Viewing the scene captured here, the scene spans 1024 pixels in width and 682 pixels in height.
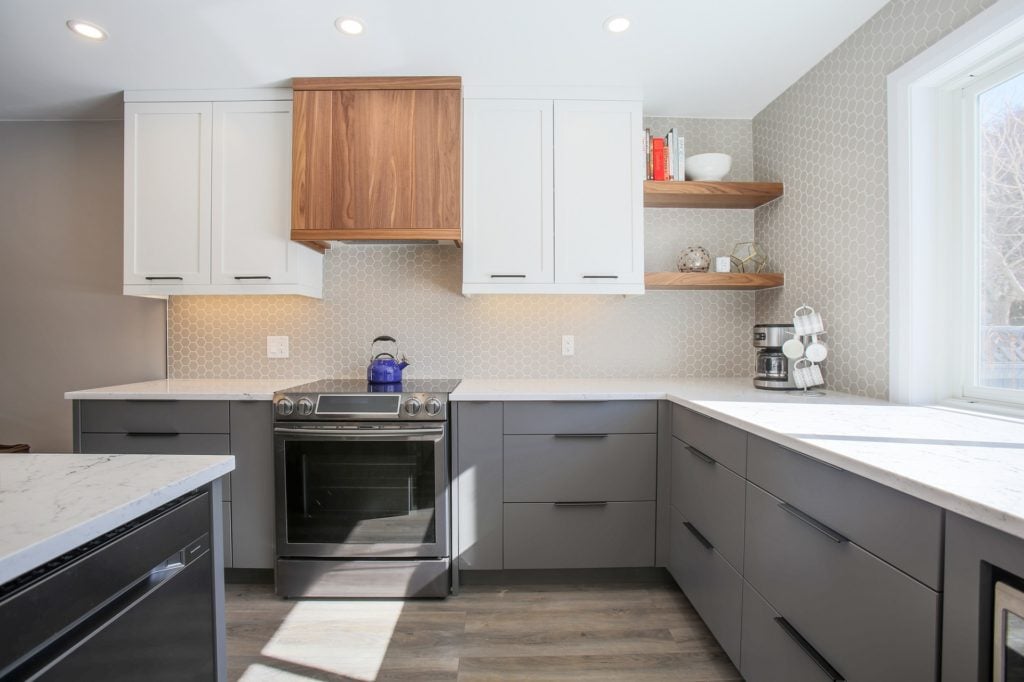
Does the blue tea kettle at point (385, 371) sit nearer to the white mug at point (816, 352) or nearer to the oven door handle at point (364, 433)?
the oven door handle at point (364, 433)

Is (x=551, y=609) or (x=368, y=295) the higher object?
(x=368, y=295)

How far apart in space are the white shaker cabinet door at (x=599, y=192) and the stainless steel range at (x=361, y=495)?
994mm

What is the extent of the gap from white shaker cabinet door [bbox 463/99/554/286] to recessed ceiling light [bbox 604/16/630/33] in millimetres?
486

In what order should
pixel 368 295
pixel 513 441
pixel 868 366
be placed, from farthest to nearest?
pixel 368 295, pixel 513 441, pixel 868 366

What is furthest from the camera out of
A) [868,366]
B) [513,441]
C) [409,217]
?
[409,217]

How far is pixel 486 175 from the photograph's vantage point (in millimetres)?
2379

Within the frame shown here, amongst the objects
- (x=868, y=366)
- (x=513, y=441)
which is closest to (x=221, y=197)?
(x=513, y=441)

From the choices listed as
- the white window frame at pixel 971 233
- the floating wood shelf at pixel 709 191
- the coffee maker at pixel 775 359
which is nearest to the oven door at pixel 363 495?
the coffee maker at pixel 775 359

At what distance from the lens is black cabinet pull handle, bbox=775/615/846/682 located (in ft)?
3.61

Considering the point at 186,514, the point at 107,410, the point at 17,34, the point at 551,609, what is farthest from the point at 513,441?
the point at 17,34

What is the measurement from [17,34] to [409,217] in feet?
5.65

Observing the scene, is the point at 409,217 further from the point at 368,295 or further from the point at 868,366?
the point at 868,366

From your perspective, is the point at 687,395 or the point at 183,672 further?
the point at 687,395

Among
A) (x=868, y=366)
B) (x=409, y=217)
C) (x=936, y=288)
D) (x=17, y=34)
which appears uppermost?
(x=17, y=34)
